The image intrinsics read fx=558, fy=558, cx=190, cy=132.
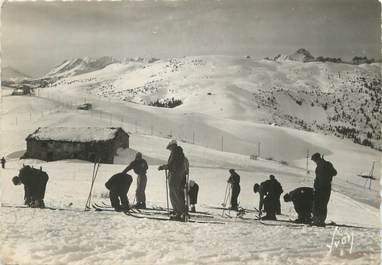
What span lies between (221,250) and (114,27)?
555cm

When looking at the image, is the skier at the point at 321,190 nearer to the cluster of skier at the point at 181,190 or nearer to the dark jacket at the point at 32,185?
the cluster of skier at the point at 181,190

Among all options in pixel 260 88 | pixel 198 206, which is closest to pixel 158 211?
pixel 198 206

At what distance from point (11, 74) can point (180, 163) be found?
16.0ft

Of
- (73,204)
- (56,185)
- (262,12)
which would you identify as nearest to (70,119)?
(56,185)

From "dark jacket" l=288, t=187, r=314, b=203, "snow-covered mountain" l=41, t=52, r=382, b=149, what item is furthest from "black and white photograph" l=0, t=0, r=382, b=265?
"snow-covered mountain" l=41, t=52, r=382, b=149

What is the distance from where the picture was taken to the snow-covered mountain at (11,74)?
11.4 m

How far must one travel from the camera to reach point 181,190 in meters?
9.50

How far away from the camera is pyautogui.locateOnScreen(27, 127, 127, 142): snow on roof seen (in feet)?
51.7

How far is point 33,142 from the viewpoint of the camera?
1534 cm

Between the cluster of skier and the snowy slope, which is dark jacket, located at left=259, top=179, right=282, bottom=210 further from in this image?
the snowy slope

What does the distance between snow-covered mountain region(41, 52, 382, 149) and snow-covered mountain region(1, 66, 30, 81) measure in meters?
1.26

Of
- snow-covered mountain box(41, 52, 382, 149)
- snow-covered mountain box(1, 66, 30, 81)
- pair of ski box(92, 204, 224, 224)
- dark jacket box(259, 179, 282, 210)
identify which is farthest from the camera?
snow-covered mountain box(41, 52, 382, 149)

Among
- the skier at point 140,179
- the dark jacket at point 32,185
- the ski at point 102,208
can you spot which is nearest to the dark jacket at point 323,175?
the skier at point 140,179

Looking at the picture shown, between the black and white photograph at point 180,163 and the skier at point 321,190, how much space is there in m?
0.02
